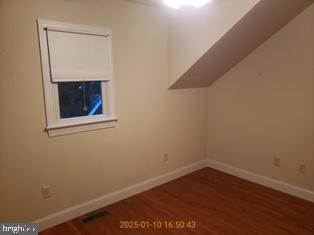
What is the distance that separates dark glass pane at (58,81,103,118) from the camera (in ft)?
8.07

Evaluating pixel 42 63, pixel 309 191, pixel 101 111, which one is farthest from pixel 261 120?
pixel 42 63

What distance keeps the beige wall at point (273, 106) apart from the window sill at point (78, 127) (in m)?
1.75

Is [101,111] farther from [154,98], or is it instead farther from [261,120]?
[261,120]

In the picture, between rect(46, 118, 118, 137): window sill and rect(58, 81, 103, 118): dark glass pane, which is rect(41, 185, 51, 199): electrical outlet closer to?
rect(46, 118, 118, 137): window sill

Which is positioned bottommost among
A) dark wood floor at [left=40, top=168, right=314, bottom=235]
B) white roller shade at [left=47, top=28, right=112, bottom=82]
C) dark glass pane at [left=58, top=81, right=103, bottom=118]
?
dark wood floor at [left=40, top=168, right=314, bottom=235]

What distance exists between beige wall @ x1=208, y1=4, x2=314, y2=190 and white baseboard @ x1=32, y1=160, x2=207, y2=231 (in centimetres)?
83

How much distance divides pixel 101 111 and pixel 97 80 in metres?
0.38

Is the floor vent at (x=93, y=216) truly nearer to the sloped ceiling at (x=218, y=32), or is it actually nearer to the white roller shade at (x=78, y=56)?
the white roller shade at (x=78, y=56)

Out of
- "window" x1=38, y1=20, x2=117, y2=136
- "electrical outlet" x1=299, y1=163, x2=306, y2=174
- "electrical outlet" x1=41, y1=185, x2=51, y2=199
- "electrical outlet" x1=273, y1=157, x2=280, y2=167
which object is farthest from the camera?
"electrical outlet" x1=273, y1=157, x2=280, y2=167

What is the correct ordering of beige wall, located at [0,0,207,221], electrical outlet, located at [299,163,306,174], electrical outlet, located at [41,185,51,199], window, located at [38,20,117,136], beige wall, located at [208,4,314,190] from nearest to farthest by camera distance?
1. beige wall, located at [0,0,207,221]
2. window, located at [38,20,117,136]
3. electrical outlet, located at [41,185,51,199]
4. beige wall, located at [208,4,314,190]
5. electrical outlet, located at [299,163,306,174]

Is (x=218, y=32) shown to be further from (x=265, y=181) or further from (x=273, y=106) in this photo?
(x=265, y=181)

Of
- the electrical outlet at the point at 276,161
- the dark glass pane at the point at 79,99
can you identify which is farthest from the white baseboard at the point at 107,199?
the electrical outlet at the point at 276,161

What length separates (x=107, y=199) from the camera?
2.81 meters

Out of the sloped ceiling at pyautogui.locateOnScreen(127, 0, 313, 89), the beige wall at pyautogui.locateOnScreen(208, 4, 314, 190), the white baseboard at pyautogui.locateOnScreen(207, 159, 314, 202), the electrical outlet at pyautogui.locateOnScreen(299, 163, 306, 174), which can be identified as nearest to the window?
the sloped ceiling at pyautogui.locateOnScreen(127, 0, 313, 89)
